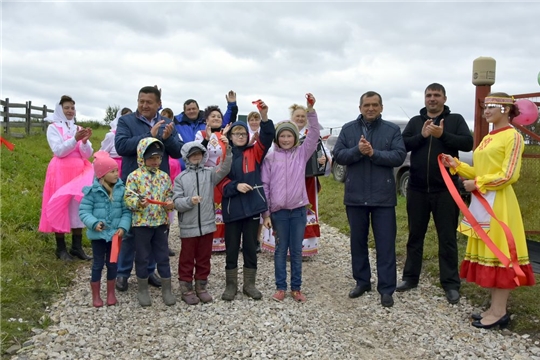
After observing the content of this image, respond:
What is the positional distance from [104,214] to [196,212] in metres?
0.87

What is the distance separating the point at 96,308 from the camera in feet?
16.0

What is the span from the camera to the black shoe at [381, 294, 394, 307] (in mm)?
5109

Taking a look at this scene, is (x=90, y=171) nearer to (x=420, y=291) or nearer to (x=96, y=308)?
(x=96, y=308)

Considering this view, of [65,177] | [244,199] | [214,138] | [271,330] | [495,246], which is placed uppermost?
[214,138]

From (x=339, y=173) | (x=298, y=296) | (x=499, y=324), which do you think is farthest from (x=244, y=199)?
(x=339, y=173)

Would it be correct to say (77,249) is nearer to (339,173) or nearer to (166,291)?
(166,291)

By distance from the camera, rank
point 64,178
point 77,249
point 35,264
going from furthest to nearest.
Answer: point 77,249
point 64,178
point 35,264

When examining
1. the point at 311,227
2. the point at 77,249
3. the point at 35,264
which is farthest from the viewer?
the point at 311,227

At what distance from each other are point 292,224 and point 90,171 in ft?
8.90

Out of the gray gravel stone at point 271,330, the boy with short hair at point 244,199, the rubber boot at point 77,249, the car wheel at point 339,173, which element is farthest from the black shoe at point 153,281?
the car wheel at point 339,173

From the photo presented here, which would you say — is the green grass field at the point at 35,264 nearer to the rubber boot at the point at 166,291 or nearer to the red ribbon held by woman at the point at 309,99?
the rubber boot at the point at 166,291

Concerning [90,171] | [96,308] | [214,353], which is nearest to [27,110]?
[90,171]

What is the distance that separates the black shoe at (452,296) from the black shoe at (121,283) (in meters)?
3.42

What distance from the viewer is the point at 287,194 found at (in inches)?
200
